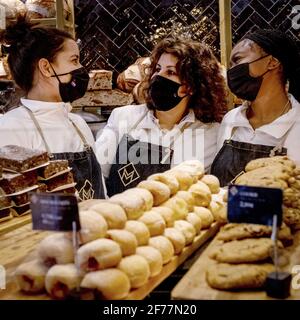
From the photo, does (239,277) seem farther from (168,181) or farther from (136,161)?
(136,161)

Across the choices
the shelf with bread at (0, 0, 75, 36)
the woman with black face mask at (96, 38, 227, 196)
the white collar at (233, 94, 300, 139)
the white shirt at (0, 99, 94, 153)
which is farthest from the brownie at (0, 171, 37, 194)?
the shelf with bread at (0, 0, 75, 36)

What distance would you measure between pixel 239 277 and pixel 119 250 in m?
0.31

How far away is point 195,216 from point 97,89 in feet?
8.15

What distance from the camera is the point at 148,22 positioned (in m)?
4.53

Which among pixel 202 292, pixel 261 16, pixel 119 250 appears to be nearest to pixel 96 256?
pixel 119 250

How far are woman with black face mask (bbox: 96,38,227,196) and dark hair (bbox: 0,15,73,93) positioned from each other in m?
0.60

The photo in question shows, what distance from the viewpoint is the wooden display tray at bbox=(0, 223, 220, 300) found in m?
1.27

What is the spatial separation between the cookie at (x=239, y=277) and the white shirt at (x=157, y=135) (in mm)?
1639

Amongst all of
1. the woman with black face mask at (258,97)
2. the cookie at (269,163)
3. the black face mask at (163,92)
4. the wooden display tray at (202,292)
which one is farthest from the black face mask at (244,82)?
the wooden display tray at (202,292)

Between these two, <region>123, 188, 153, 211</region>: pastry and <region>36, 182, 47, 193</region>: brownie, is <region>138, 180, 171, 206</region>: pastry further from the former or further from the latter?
<region>36, 182, 47, 193</region>: brownie

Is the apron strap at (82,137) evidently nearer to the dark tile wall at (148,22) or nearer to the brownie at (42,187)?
the brownie at (42,187)

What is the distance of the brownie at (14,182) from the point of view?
6.90 feet

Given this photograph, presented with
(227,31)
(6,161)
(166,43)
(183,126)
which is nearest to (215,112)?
(183,126)

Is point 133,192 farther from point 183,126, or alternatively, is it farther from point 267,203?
point 183,126
